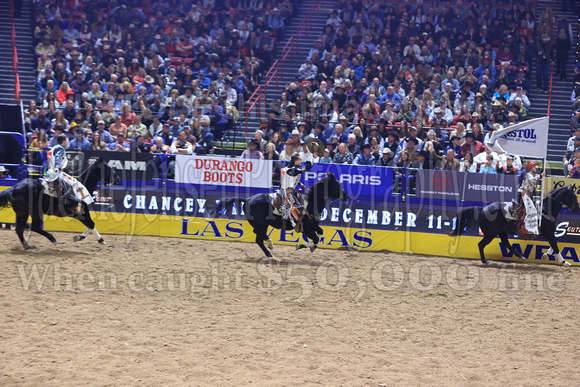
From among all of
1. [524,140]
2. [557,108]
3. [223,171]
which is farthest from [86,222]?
[557,108]

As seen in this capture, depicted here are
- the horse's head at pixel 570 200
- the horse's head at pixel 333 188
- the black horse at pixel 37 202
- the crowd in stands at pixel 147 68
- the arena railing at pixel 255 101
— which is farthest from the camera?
the arena railing at pixel 255 101

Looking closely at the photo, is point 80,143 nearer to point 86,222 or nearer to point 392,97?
point 86,222

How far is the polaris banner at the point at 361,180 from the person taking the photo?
16953mm

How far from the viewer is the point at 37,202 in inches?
595

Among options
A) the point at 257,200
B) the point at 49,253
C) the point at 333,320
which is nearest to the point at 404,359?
the point at 333,320

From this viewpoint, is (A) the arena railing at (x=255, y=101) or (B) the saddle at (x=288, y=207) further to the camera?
(A) the arena railing at (x=255, y=101)

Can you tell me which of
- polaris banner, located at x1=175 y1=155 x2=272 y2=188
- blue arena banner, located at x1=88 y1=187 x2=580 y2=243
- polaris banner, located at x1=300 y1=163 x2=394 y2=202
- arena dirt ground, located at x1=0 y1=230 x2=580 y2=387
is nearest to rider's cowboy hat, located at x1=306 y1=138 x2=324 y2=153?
polaris banner, located at x1=300 y1=163 x2=394 y2=202

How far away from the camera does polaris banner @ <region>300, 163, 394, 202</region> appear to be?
17.0 meters

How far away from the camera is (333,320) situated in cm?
1095

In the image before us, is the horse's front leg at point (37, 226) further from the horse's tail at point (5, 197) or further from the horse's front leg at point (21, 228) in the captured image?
the horse's tail at point (5, 197)

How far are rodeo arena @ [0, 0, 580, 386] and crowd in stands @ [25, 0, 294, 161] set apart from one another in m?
0.09

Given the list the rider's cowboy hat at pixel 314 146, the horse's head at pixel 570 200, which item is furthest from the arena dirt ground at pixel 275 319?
the rider's cowboy hat at pixel 314 146

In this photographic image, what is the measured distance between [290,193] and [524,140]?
5.85m

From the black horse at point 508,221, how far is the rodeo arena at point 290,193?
52 millimetres
